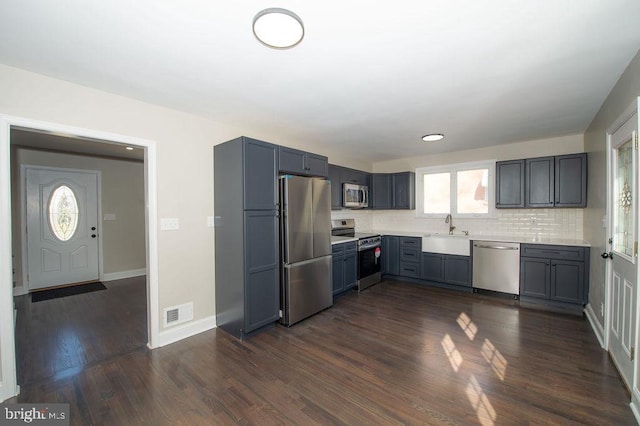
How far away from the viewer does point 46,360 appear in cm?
244

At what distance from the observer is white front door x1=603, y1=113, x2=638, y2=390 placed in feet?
6.40

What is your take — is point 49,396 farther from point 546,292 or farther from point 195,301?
point 546,292

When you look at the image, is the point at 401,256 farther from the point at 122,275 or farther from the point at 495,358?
the point at 122,275

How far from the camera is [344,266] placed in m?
4.21

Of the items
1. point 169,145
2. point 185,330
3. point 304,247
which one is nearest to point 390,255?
point 304,247

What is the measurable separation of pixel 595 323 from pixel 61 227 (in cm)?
810

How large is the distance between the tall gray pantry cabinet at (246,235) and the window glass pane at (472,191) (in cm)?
366

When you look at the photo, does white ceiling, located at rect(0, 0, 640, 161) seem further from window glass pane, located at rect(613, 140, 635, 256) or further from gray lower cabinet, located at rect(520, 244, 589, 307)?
gray lower cabinet, located at rect(520, 244, 589, 307)

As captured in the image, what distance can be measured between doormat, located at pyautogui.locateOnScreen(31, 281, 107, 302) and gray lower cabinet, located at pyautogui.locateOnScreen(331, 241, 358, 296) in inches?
164

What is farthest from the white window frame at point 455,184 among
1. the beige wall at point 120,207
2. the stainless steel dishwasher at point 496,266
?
the beige wall at point 120,207

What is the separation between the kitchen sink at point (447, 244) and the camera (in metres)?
4.42

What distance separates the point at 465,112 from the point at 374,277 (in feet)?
9.97

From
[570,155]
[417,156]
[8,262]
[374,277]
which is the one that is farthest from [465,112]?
[8,262]

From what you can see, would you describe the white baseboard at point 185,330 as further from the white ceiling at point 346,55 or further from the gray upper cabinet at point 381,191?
the gray upper cabinet at point 381,191
